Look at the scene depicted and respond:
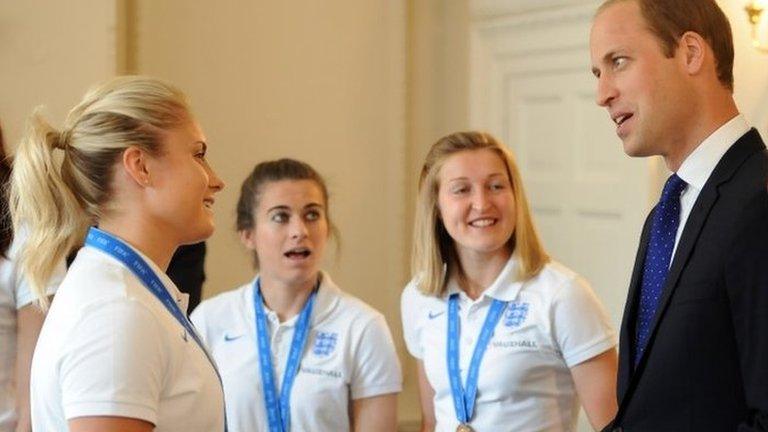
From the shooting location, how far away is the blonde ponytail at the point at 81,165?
6.18ft

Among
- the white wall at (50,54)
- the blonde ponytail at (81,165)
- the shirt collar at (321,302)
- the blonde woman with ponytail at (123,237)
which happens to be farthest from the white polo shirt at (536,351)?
the white wall at (50,54)

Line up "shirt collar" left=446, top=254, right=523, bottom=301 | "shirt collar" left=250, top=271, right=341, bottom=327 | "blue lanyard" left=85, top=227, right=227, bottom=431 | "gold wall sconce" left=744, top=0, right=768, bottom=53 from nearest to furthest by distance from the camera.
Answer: "blue lanyard" left=85, top=227, right=227, bottom=431 < "shirt collar" left=446, top=254, right=523, bottom=301 < "shirt collar" left=250, top=271, right=341, bottom=327 < "gold wall sconce" left=744, top=0, right=768, bottom=53

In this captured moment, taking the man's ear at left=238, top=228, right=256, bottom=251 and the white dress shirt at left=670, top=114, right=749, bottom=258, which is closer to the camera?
the white dress shirt at left=670, top=114, right=749, bottom=258

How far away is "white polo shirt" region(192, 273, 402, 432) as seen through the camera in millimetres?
2799

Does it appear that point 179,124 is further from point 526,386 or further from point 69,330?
point 526,386

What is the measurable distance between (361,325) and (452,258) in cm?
30

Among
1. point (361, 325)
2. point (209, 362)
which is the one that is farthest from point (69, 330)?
point (361, 325)

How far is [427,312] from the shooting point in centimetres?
296

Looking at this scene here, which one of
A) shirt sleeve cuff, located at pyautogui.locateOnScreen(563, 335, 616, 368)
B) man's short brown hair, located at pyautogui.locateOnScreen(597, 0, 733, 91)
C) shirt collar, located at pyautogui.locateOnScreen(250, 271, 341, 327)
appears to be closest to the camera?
man's short brown hair, located at pyautogui.locateOnScreen(597, 0, 733, 91)

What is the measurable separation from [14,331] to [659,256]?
1567mm

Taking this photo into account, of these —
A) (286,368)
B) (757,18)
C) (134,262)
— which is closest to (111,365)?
(134,262)

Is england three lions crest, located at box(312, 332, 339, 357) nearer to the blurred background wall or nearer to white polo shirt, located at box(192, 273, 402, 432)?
white polo shirt, located at box(192, 273, 402, 432)

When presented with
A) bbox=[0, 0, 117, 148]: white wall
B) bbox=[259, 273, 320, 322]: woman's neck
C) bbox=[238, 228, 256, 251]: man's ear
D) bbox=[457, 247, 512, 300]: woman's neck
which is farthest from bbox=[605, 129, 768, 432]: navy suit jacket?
bbox=[0, 0, 117, 148]: white wall

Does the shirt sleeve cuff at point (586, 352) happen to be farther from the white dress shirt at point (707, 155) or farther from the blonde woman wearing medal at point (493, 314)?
the white dress shirt at point (707, 155)
